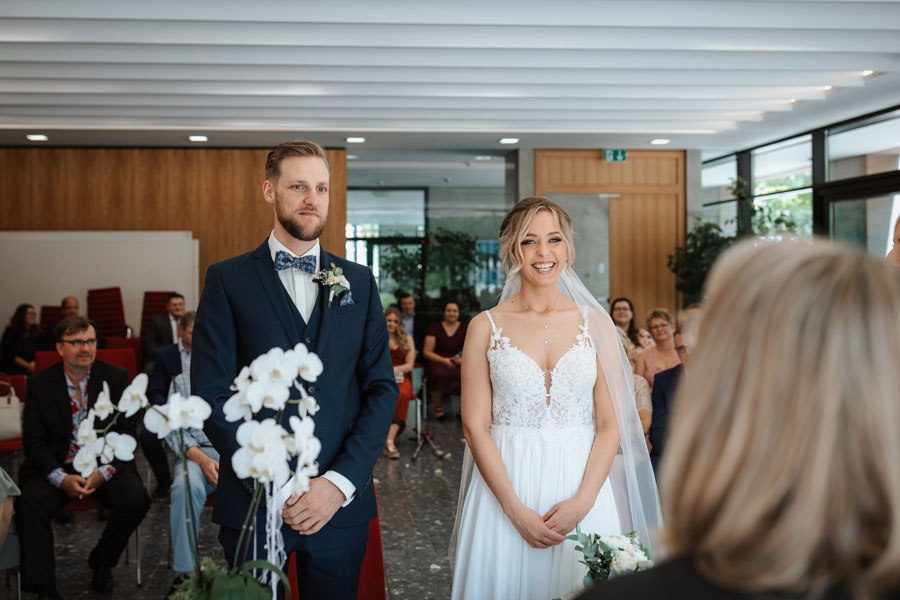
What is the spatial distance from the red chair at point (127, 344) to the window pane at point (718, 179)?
340 inches

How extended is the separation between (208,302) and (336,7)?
4.00 m

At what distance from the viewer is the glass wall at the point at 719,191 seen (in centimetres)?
1227

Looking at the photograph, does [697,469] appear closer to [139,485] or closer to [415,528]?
[139,485]

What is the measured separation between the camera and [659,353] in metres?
5.73

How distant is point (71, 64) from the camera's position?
23.2 feet

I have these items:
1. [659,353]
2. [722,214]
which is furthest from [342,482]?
[722,214]

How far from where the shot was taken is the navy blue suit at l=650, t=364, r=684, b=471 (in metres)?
4.44

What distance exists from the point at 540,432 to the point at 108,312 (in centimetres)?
903

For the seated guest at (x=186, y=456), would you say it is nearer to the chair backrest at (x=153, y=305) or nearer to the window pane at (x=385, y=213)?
the chair backrest at (x=153, y=305)

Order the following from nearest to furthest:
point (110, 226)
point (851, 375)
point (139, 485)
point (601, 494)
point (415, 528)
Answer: point (851, 375)
point (601, 494)
point (139, 485)
point (415, 528)
point (110, 226)

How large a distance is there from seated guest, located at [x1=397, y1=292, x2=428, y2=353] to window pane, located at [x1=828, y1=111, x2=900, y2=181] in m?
5.72

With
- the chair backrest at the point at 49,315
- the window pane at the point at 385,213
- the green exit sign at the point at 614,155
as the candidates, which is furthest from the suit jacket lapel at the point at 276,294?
the window pane at the point at 385,213

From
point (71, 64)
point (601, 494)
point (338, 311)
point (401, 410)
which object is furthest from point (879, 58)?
point (71, 64)

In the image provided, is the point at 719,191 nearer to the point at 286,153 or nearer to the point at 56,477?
the point at 56,477
